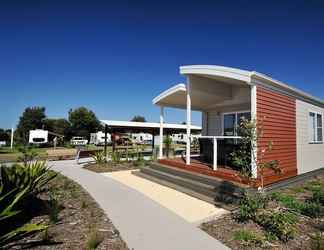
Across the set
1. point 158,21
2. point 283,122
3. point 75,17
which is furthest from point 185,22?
point 283,122

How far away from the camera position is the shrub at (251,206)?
4.33 m

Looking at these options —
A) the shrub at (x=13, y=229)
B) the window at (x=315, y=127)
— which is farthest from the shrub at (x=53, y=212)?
the window at (x=315, y=127)

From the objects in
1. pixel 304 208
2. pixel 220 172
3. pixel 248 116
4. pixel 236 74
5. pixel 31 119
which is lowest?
pixel 304 208

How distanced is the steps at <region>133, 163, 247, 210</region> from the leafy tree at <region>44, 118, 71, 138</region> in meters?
44.1

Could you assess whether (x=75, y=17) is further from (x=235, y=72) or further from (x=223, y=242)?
(x=223, y=242)

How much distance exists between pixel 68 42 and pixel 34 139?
28.3 metres

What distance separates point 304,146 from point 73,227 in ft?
30.6

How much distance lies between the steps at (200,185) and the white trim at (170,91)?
328 centimetres

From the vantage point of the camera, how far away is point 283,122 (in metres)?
7.39

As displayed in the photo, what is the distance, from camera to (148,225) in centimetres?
410

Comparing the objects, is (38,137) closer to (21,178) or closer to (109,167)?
(109,167)

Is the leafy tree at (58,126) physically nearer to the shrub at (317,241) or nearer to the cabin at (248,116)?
the cabin at (248,116)

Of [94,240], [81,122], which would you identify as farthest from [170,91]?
[81,122]

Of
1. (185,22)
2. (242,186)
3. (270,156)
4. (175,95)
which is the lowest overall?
(242,186)
